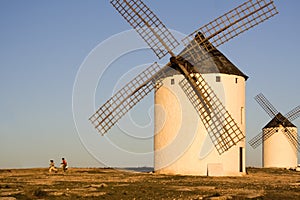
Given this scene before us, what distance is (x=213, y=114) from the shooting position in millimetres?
28016

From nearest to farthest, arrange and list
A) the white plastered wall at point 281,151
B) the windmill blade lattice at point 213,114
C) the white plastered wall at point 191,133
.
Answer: the windmill blade lattice at point 213,114 → the white plastered wall at point 191,133 → the white plastered wall at point 281,151

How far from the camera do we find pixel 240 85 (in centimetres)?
2961

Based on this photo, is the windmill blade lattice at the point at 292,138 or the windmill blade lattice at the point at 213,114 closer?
the windmill blade lattice at the point at 213,114

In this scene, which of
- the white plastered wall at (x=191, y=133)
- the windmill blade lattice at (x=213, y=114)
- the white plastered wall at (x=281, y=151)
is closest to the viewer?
the windmill blade lattice at (x=213, y=114)

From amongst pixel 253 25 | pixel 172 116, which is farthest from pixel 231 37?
pixel 172 116

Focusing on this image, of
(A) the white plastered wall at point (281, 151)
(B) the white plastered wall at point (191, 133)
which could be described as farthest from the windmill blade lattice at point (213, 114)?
(A) the white plastered wall at point (281, 151)

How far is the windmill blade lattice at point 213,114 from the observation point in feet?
91.2

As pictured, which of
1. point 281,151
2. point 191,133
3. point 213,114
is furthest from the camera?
point 281,151

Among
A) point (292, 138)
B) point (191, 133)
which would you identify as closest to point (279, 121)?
point (292, 138)

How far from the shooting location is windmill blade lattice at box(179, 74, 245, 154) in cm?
2780

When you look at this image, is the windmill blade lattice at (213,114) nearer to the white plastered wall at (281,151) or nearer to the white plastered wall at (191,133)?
the white plastered wall at (191,133)

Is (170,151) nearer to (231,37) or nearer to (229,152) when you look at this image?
(229,152)

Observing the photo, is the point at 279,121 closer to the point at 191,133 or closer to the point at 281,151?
the point at 281,151

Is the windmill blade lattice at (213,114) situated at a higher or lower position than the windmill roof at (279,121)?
lower
